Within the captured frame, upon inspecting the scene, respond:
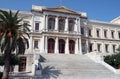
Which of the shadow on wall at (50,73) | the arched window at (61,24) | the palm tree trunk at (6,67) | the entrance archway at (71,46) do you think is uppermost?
the arched window at (61,24)

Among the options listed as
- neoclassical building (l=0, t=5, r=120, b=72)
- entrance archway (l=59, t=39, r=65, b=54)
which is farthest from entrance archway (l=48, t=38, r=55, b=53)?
entrance archway (l=59, t=39, r=65, b=54)

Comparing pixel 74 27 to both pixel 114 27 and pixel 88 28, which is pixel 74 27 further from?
pixel 114 27

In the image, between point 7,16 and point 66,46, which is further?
point 66,46

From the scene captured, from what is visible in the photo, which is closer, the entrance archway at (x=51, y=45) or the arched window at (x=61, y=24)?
the entrance archway at (x=51, y=45)

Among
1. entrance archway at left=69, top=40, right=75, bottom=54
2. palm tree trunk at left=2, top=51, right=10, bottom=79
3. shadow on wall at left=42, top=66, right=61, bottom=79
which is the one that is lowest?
shadow on wall at left=42, top=66, right=61, bottom=79

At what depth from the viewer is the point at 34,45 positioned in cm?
3831

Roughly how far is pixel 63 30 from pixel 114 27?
16.1 metres

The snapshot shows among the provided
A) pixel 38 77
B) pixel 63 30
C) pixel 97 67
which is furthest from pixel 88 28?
pixel 38 77

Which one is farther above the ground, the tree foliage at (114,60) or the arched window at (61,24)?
the arched window at (61,24)

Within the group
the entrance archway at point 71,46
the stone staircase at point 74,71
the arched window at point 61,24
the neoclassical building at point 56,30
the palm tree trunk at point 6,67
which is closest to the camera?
the palm tree trunk at point 6,67

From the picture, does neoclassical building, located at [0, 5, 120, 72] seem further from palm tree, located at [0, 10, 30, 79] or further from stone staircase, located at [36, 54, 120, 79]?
palm tree, located at [0, 10, 30, 79]

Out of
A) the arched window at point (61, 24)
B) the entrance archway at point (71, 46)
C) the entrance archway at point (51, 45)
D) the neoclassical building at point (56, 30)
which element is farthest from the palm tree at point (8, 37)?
the entrance archway at point (71, 46)

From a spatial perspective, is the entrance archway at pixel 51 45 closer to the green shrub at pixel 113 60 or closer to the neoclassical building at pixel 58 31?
the neoclassical building at pixel 58 31

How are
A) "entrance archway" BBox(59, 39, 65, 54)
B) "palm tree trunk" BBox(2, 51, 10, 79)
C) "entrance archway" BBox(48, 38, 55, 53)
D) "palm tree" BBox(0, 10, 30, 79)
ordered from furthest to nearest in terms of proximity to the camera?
"entrance archway" BBox(59, 39, 65, 54) → "entrance archway" BBox(48, 38, 55, 53) → "palm tree" BBox(0, 10, 30, 79) → "palm tree trunk" BBox(2, 51, 10, 79)
